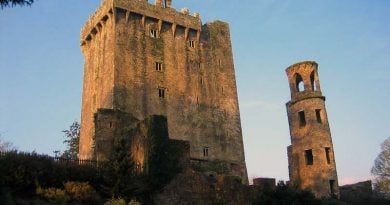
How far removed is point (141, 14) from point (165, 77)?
5334 millimetres

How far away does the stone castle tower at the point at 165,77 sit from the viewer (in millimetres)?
32781

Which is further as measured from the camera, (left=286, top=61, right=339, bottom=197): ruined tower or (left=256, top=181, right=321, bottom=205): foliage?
(left=286, top=61, right=339, bottom=197): ruined tower

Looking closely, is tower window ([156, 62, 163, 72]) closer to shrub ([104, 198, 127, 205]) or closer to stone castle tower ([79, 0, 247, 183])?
stone castle tower ([79, 0, 247, 183])

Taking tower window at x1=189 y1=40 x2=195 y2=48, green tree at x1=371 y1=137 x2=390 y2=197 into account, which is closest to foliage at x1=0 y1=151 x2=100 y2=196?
tower window at x1=189 y1=40 x2=195 y2=48

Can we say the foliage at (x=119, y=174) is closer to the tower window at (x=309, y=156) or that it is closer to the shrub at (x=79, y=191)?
the shrub at (x=79, y=191)

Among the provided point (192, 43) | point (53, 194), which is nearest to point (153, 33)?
point (192, 43)

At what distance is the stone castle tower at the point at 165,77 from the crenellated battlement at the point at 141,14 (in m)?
0.08

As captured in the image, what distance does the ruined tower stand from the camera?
33.8m

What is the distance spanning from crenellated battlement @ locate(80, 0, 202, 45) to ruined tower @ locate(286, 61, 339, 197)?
10063 mm

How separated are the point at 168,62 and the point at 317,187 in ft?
49.0

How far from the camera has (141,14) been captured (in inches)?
1377

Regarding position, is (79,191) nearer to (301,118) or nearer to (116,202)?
(116,202)

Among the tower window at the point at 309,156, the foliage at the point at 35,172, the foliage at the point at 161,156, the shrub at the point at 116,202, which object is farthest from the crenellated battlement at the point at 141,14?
the shrub at the point at 116,202

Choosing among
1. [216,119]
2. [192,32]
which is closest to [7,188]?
[216,119]
